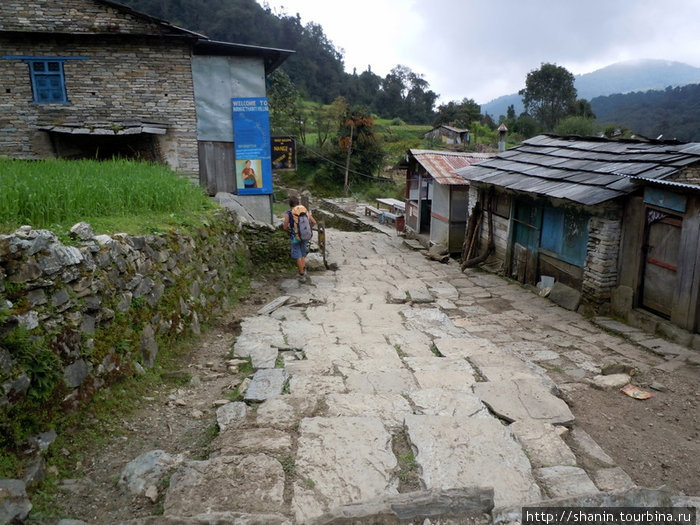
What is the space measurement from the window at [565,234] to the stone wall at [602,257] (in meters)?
0.32

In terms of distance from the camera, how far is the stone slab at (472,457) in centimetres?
347

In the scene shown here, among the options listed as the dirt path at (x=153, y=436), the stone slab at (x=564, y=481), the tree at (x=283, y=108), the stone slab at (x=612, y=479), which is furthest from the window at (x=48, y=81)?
the tree at (x=283, y=108)

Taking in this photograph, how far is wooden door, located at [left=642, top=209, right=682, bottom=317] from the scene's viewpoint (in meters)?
7.15

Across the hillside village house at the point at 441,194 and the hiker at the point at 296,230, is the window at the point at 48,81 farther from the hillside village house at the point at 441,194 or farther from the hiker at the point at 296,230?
the hillside village house at the point at 441,194

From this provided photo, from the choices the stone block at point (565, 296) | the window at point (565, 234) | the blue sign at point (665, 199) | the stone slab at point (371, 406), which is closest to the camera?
the stone slab at point (371, 406)

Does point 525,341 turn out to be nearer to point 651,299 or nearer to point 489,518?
point 651,299

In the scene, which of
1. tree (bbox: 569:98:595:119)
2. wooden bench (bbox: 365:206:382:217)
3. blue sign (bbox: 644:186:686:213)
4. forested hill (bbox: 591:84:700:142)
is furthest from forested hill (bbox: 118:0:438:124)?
blue sign (bbox: 644:186:686:213)

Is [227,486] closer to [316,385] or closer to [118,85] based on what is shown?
[316,385]

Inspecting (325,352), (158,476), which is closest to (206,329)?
(325,352)

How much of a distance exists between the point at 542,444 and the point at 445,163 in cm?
1225

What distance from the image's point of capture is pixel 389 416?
449 cm

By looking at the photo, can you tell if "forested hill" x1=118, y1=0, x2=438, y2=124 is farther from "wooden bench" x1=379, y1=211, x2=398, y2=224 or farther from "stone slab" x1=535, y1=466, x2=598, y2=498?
"stone slab" x1=535, y1=466, x2=598, y2=498

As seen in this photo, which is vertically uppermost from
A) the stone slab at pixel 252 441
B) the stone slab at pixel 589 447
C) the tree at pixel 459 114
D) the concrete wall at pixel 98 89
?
the tree at pixel 459 114

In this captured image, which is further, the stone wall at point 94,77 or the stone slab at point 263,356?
the stone wall at point 94,77
